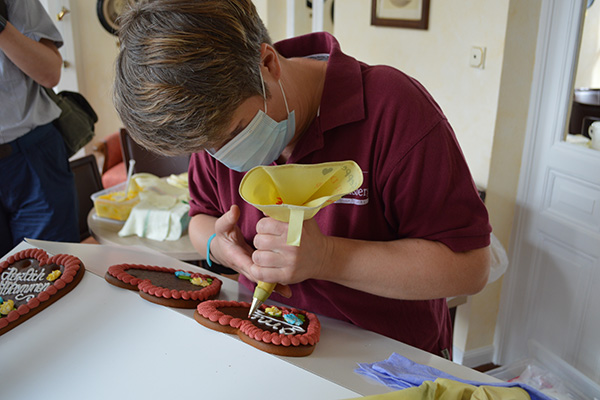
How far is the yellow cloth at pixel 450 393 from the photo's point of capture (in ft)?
2.42

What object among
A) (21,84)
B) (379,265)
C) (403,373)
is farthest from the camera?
(21,84)

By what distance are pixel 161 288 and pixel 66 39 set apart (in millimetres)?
4217

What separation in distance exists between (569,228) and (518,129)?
0.45 m

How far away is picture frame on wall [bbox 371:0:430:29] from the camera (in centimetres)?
250

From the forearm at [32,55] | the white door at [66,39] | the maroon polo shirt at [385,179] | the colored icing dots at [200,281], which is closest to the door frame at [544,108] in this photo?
the maroon polo shirt at [385,179]

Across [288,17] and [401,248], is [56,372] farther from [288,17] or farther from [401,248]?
[288,17]

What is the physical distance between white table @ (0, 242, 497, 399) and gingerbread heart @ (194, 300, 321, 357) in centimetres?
1

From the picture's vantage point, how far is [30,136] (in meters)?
1.85

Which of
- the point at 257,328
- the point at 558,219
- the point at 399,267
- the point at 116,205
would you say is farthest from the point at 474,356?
the point at 257,328

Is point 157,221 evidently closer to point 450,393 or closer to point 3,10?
point 3,10

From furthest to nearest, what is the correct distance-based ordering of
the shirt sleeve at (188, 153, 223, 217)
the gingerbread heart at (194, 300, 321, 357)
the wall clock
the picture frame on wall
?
the wall clock
the picture frame on wall
the shirt sleeve at (188, 153, 223, 217)
the gingerbread heart at (194, 300, 321, 357)

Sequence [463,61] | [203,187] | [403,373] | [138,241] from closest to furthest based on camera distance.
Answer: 1. [403,373]
2. [203,187]
3. [138,241]
4. [463,61]

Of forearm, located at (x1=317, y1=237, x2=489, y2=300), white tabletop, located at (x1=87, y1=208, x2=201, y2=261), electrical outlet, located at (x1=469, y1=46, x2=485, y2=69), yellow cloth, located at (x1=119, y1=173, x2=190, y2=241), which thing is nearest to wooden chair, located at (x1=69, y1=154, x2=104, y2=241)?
white tabletop, located at (x1=87, y1=208, x2=201, y2=261)

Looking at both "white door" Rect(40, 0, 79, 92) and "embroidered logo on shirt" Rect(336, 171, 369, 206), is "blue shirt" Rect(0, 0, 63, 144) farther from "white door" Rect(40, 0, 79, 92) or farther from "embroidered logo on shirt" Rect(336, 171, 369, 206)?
"white door" Rect(40, 0, 79, 92)
